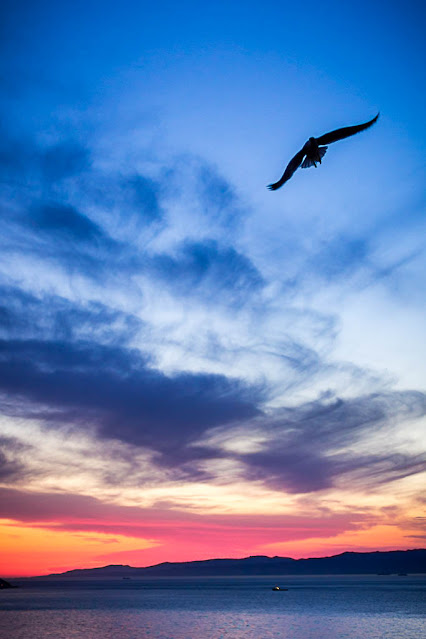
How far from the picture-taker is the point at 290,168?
16031mm

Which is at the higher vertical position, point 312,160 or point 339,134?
point 339,134

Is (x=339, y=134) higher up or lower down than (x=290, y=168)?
higher up

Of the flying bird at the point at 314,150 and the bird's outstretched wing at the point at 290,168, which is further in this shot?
the flying bird at the point at 314,150

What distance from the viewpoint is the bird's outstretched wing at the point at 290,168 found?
1492 cm

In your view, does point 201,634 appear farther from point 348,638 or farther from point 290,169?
point 290,169

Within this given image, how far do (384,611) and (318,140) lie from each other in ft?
369

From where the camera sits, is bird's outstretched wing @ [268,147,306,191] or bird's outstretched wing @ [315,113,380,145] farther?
bird's outstretched wing @ [315,113,380,145]

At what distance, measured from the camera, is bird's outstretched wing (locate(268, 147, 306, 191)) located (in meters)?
14.9

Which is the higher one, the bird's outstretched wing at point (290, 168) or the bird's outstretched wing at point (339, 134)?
the bird's outstretched wing at point (339, 134)

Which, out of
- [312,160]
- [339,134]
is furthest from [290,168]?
[339,134]

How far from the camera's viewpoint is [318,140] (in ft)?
54.6

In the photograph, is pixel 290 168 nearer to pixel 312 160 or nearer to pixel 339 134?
pixel 312 160

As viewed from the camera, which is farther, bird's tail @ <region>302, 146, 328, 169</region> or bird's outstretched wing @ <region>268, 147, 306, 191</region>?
bird's tail @ <region>302, 146, 328, 169</region>

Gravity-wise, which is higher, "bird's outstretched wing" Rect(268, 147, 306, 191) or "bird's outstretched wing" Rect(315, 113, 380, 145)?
"bird's outstretched wing" Rect(315, 113, 380, 145)
